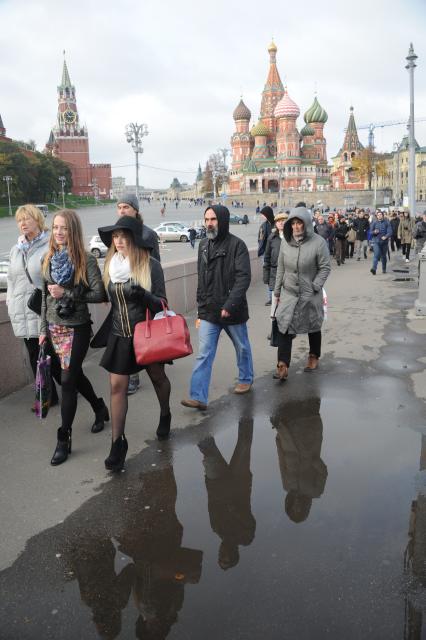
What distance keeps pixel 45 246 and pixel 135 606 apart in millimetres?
3392

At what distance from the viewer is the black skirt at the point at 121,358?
4203 mm

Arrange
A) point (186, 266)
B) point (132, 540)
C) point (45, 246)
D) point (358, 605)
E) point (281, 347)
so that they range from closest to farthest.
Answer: point (358, 605) → point (132, 540) → point (45, 246) → point (281, 347) → point (186, 266)

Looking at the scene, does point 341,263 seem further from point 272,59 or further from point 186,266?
point 272,59

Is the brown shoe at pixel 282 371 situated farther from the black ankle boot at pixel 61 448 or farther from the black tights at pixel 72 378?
the black ankle boot at pixel 61 448

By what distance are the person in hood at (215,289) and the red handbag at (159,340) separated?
0.98 m

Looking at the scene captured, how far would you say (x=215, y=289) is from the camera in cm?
530

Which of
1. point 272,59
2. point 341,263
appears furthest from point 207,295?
point 272,59

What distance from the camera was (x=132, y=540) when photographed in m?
3.26

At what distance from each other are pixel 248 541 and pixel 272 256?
620 centimetres

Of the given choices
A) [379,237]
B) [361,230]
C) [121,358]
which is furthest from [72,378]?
[361,230]

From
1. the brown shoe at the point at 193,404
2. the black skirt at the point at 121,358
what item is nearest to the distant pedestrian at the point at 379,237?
the brown shoe at the point at 193,404

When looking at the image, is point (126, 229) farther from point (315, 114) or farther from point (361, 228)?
point (315, 114)

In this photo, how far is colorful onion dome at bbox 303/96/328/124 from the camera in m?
118

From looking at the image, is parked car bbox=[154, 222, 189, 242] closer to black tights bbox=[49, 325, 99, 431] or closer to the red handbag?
black tights bbox=[49, 325, 99, 431]
